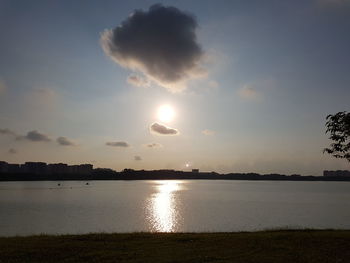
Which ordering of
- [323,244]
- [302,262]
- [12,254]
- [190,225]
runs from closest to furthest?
[302,262] < [12,254] < [323,244] < [190,225]

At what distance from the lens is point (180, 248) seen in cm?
2427

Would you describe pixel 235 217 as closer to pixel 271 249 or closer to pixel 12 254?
pixel 271 249

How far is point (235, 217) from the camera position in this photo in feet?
241

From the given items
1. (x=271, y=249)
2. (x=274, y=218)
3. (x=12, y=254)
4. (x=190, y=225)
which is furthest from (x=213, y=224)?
(x=12, y=254)

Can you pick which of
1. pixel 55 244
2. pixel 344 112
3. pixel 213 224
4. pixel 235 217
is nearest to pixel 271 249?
pixel 344 112

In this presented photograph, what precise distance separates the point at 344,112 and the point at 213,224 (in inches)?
1628

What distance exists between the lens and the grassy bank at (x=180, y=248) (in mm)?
21562

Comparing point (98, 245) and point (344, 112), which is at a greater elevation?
point (344, 112)

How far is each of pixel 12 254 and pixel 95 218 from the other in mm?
51052

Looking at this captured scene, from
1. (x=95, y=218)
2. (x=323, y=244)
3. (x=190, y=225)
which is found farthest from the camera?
(x=95, y=218)

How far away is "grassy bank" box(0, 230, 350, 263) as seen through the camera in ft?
70.7

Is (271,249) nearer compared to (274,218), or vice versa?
(271,249)

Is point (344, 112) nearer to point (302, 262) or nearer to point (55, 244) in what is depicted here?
point (302, 262)

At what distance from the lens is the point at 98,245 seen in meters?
25.7
